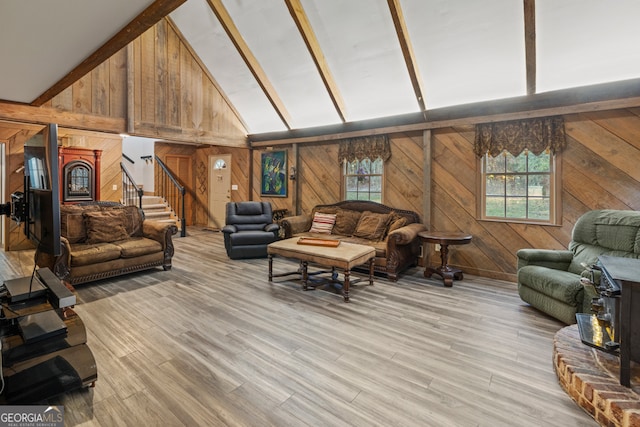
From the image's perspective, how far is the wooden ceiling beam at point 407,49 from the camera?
11.3 feet

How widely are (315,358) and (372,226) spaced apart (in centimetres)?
293

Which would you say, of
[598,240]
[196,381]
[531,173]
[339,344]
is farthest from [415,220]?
[196,381]

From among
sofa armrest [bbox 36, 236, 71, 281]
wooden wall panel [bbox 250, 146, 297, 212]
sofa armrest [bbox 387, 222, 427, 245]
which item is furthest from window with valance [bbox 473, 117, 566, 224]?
sofa armrest [bbox 36, 236, 71, 281]

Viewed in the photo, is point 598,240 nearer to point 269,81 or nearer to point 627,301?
point 627,301

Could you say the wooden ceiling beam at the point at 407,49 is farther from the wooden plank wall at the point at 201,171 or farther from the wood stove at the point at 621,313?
the wooden plank wall at the point at 201,171

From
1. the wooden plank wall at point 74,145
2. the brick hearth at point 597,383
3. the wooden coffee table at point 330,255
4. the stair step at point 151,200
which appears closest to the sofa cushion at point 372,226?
the wooden coffee table at point 330,255

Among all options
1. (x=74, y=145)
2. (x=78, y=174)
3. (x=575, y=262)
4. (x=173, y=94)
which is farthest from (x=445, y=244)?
(x=74, y=145)

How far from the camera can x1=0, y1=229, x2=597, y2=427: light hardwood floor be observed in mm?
1749

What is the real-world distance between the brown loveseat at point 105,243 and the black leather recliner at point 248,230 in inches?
39.6

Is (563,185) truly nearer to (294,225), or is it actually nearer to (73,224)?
(294,225)

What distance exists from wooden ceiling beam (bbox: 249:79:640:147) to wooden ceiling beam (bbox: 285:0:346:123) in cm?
49

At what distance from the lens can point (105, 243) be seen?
166 inches

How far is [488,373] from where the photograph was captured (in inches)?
83.6

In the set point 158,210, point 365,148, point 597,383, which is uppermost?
point 365,148
